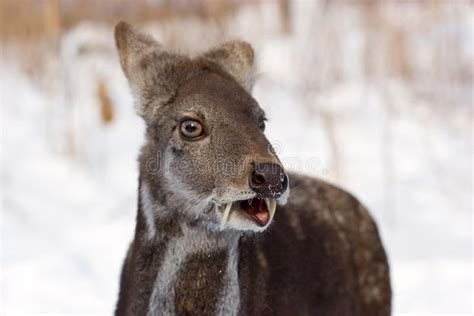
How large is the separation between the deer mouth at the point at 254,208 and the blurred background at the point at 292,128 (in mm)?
3717

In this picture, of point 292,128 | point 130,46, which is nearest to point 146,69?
point 130,46

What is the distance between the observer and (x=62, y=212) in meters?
8.89

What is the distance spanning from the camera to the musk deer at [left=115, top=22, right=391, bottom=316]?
10.2 feet

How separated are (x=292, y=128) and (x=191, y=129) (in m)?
7.98

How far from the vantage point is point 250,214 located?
307 centimetres

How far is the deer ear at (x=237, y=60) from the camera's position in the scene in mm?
4016

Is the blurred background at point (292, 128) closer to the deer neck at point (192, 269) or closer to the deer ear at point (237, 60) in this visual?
the deer ear at point (237, 60)

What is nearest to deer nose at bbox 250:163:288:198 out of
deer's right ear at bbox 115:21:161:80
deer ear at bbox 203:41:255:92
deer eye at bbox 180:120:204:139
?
deer eye at bbox 180:120:204:139

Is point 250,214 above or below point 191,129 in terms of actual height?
below

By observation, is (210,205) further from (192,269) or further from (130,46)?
(130,46)

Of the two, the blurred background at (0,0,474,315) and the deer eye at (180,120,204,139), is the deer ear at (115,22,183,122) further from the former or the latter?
the blurred background at (0,0,474,315)

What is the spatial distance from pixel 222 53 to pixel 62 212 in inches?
207

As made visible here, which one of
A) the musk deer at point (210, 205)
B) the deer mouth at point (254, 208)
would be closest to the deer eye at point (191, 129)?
the musk deer at point (210, 205)

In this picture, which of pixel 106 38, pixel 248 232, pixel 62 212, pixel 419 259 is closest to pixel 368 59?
pixel 419 259
